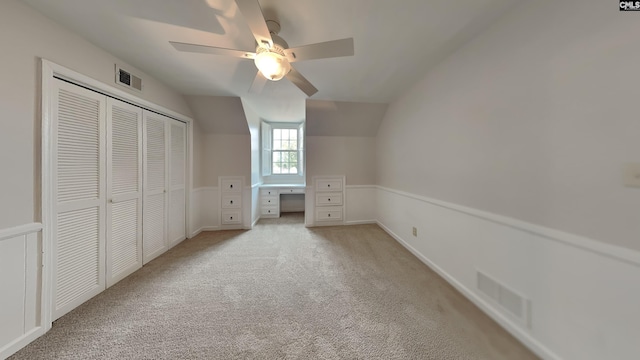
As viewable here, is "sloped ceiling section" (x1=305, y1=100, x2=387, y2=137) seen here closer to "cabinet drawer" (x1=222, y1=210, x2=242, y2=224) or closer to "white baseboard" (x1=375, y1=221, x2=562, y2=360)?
"cabinet drawer" (x1=222, y1=210, x2=242, y2=224)

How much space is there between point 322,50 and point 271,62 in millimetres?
377

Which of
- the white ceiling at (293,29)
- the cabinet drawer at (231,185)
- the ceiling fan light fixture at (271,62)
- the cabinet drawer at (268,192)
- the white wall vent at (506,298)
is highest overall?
the white ceiling at (293,29)

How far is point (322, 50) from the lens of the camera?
133 cm

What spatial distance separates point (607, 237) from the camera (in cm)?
94

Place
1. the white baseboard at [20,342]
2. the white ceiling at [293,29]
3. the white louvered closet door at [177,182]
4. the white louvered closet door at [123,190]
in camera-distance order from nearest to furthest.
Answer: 1. the white baseboard at [20,342]
2. the white ceiling at [293,29]
3. the white louvered closet door at [123,190]
4. the white louvered closet door at [177,182]

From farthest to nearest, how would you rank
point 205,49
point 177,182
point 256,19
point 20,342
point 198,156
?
point 198,156
point 177,182
point 205,49
point 20,342
point 256,19

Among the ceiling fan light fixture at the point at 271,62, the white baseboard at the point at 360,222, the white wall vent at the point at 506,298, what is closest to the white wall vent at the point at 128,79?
the ceiling fan light fixture at the point at 271,62

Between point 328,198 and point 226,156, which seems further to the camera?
point 328,198

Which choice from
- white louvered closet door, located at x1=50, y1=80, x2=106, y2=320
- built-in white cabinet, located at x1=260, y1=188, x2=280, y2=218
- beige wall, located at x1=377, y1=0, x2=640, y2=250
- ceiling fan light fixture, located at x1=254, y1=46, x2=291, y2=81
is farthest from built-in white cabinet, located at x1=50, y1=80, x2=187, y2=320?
beige wall, located at x1=377, y1=0, x2=640, y2=250

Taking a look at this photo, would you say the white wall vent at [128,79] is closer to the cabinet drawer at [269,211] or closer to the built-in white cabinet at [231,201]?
the built-in white cabinet at [231,201]

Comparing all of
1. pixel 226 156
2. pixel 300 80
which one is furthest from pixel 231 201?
pixel 300 80

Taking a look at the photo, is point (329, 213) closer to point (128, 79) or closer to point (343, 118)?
point (343, 118)

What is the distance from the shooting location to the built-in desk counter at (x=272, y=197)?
14.2ft

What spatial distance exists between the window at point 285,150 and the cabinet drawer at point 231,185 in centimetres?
127
